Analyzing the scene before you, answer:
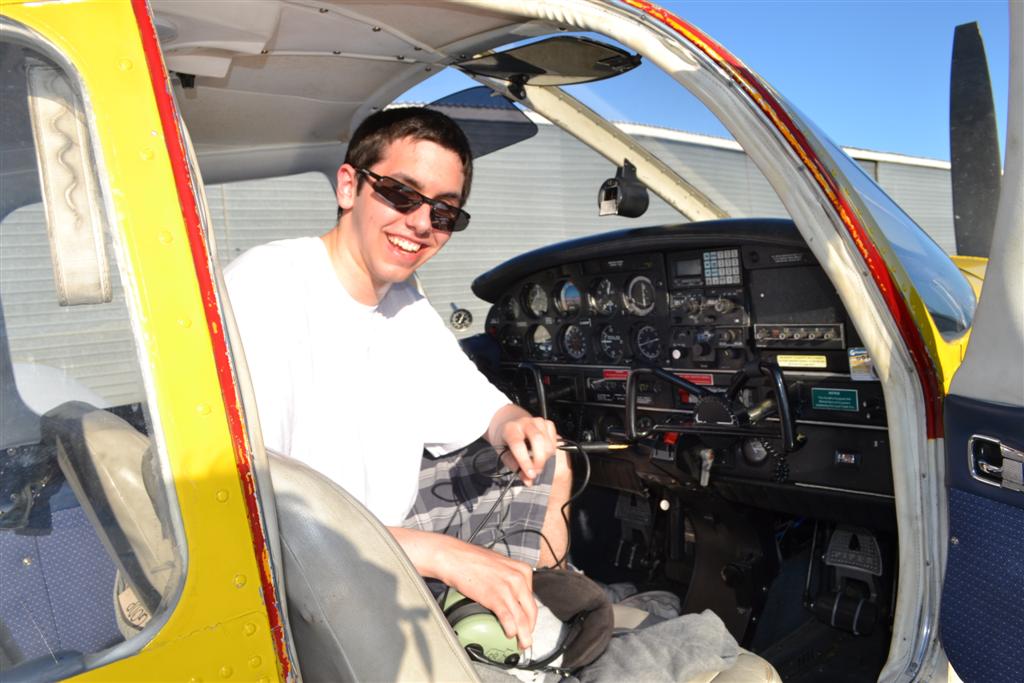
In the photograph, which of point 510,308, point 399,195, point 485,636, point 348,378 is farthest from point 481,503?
point 510,308

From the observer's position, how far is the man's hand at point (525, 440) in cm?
208

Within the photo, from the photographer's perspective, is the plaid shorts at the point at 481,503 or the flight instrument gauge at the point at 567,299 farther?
the flight instrument gauge at the point at 567,299

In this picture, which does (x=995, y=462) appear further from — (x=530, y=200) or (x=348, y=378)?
(x=530, y=200)

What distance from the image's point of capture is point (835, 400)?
2.53m

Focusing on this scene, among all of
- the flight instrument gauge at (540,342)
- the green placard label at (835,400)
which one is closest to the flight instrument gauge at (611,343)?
the flight instrument gauge at (540,342)

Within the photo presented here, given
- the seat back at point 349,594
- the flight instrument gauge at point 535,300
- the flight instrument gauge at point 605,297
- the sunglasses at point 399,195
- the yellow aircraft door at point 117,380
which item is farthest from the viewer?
the flight instrument gauge at point 535,300

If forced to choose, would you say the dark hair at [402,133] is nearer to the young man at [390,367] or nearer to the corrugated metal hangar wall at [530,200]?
the young man at [390,367]

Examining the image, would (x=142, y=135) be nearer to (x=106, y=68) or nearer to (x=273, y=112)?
(x=106, y=68)

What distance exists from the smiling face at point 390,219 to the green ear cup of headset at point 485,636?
820mm

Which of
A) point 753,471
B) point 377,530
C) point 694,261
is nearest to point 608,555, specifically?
point 753,471

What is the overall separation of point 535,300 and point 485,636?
2.19 meters

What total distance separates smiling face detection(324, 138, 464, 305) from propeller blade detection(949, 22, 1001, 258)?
4.84 feet

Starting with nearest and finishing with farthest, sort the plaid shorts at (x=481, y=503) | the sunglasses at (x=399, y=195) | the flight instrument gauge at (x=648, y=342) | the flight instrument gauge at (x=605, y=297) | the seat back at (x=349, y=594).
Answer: the seat back at (x=349, y=594) → the sunglasses at (x=399, y=195) → the plaid shorts at (x=481, y=503) → the flight instrument gauge at (x=648, y=342) → the flight instrument gauge at (x=605, y=297)

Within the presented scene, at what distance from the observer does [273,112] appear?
101 inches
